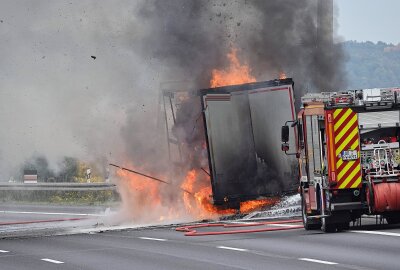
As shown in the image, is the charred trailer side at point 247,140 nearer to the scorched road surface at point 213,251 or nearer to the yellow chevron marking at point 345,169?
the scorched road surface at point 213,251

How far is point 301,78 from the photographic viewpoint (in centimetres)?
3344

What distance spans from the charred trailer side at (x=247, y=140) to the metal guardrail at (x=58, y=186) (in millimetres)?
12327

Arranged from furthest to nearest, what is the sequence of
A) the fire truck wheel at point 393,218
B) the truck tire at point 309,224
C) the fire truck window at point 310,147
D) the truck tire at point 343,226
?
1. the truck tire at point 309,224
2. the fire truck window at point 310,147
3. the fire truck wheel at point 393,218
4. the truck tire at point 343,226

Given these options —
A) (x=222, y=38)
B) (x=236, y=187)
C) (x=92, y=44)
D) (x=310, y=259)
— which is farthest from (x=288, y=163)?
(x=310, y=259)

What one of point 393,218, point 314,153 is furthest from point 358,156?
point 393,218

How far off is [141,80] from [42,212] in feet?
23.3

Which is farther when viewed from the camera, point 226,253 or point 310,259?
point 226,253

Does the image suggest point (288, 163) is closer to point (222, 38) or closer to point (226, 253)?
point (222, 38)

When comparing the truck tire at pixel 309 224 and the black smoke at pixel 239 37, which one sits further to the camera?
the black smoke at pixel 239 37

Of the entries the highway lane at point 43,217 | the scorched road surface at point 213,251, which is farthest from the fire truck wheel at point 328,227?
the highway lane at point 43,217

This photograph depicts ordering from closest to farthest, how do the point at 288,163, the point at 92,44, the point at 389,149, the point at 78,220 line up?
the point at 389,149
the point at 288,163
the point at 78,220
the point at 92,44

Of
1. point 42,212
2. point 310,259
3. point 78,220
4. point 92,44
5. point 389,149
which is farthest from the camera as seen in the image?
point 42,212

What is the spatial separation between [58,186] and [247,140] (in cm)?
1696

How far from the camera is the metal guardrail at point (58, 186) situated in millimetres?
41469
